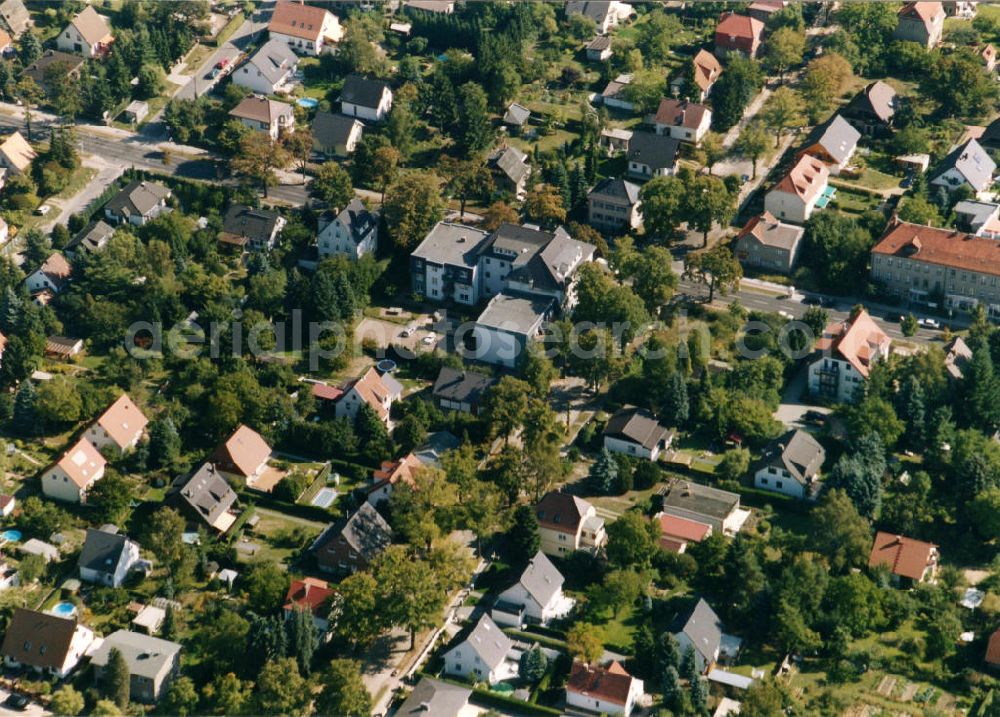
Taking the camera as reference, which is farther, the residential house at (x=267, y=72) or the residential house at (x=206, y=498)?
the residential house at (x=267, y=72)

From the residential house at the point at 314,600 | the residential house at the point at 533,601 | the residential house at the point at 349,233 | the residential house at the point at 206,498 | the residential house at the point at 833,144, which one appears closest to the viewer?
the residential house at the point at 314,600

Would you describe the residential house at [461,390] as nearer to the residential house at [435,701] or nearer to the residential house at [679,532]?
the residential house at [679,532]

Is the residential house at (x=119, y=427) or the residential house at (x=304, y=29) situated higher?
the residential house at (x=304, y=29)

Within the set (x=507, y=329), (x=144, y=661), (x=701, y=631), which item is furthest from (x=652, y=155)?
(x=144, y=661)

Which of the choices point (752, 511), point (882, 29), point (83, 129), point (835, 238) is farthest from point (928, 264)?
point (83, 129)

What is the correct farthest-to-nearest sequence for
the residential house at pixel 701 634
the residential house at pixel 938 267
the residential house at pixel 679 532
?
the residential house at pixel 938 267 → the residential house at pixel 679 532 → the residential house at pixel 701 634

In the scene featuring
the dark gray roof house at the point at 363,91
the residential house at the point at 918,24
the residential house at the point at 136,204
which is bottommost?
the residential house at the point at 136,204

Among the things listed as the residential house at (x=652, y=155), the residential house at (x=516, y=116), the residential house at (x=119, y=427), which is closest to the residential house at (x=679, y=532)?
the residential house at (x=119, y=427)

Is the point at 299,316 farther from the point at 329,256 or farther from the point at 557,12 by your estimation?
the point at 557,12
